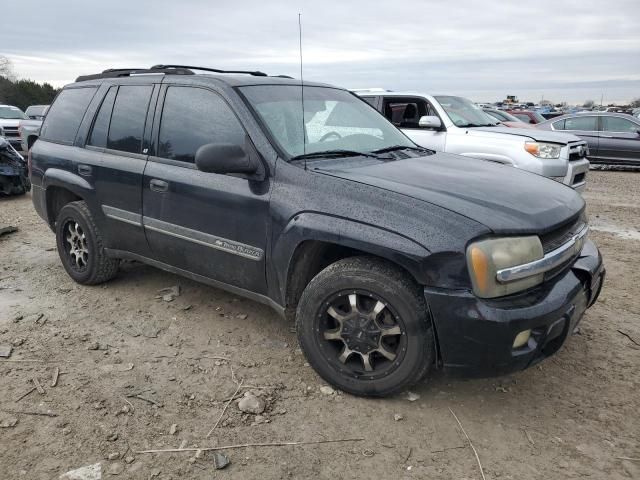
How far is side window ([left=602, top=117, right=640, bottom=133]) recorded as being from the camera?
41.6ft

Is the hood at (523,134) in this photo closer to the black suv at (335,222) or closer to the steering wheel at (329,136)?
the black suv at (335,222)

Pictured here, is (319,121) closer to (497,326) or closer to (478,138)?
(497,326)

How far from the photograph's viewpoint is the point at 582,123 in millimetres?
13211

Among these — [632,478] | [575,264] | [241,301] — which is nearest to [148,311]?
[241,301]

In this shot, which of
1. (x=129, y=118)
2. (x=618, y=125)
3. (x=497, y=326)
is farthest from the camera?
(x=618, y=125)

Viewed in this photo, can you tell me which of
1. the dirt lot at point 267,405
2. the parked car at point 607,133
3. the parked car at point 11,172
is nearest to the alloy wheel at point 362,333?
the dirt lot at point 267,405

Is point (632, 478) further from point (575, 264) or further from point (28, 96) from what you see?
point (28, 96)

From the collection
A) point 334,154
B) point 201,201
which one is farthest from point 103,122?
point 334,154

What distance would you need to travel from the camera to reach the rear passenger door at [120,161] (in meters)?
3.95

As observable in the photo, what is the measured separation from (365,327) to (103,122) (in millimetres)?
2796

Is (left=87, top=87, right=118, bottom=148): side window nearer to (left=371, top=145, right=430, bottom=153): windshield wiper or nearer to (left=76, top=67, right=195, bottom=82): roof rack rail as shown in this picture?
(left=76, top=67, right=195, bottom=82): roof rack rail

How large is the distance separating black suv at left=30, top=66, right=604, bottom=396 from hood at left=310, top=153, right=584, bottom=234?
0.02m

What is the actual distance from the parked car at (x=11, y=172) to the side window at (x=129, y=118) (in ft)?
18.6

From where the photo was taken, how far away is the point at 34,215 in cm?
774
